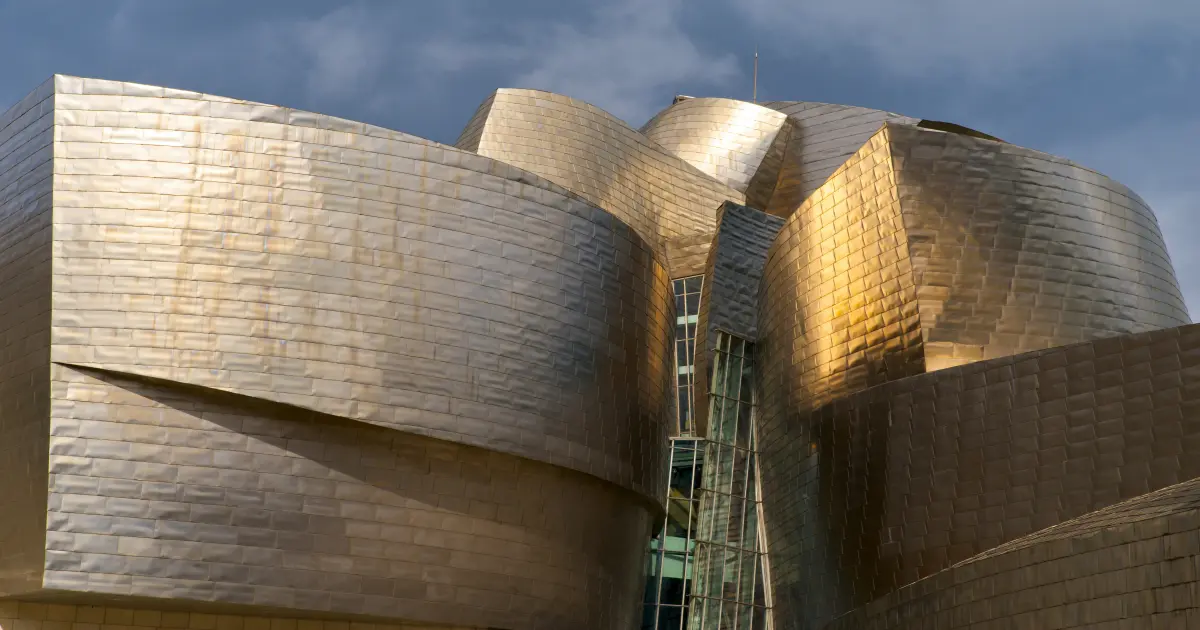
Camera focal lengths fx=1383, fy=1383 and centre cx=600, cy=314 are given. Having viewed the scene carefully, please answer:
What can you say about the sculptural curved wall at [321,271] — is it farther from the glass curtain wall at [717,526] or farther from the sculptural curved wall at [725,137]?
the sculptural curved wall at [725,137]

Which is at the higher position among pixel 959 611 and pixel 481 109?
pixel 481 109

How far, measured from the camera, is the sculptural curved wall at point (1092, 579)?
9.38 m

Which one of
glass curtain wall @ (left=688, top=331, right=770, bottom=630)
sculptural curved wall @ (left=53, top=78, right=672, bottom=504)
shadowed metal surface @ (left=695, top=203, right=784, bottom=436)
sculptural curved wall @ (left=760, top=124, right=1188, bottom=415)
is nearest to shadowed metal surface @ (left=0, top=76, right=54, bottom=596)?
sculptural curved wall @ (left=53, top=78, right=672, bottom=504)

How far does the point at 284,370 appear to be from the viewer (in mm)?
17531

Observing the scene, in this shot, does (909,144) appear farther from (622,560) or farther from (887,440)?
(622,560)

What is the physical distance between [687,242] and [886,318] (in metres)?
8.79

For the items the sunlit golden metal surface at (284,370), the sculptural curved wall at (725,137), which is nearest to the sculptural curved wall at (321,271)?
the sunlit golden metal surface at (284,370)

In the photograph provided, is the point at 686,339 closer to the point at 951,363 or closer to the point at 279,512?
the point at 951,363

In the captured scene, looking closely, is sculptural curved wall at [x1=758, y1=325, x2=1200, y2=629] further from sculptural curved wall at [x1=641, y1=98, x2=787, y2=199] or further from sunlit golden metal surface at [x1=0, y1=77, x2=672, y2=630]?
sculptural curved wall at [x1=641, y1=98, x2=787, y2=199]

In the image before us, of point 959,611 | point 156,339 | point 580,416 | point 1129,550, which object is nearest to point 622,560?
point 580,416

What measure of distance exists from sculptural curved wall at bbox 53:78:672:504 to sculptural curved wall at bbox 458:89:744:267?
29.4ft

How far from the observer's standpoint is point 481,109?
101ft

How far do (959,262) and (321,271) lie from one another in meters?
8.91

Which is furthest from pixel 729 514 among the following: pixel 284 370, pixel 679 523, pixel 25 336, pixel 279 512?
pixel 25 336
